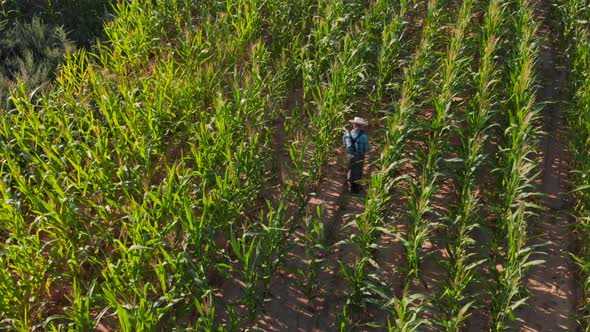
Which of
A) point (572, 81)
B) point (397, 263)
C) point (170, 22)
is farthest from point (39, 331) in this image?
point (572, 81)

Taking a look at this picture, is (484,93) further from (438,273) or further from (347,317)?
(347,317)

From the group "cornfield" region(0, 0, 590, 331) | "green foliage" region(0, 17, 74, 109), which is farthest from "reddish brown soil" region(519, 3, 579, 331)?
"green foliage" region(0, 17, 74, 109)

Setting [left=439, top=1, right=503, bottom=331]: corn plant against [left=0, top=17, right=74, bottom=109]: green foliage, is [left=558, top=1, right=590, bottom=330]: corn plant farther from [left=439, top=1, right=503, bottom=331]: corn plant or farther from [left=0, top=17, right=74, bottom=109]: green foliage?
[left=0, top=17, right=74, bottom=109]: green foliage

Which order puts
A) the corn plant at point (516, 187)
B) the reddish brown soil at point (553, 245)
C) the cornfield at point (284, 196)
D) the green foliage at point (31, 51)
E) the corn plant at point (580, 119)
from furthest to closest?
the green foliage at point (31, 51) → the corn plant at point (580, 119) → the reddish brown soil at point (553, 245) → the cornfield at point (284, 196) → the corn plant at point (516, 187)

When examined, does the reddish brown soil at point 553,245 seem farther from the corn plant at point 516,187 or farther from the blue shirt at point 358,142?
the blue shirt at point 358,142

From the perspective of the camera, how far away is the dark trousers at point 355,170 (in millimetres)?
4992

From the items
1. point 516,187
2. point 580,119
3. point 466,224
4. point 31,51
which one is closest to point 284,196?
point 466,224

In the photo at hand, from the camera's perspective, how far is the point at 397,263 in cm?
455

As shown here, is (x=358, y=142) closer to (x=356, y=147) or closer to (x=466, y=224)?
(x=356, y=147)

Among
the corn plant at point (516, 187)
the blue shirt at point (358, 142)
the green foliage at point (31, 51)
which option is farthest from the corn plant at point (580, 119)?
the green foliage at point (31, 51)

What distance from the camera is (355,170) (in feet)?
16.6

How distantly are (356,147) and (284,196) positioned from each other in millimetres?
941

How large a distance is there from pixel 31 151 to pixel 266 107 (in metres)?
2.41

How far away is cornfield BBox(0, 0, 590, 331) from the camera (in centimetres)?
389
